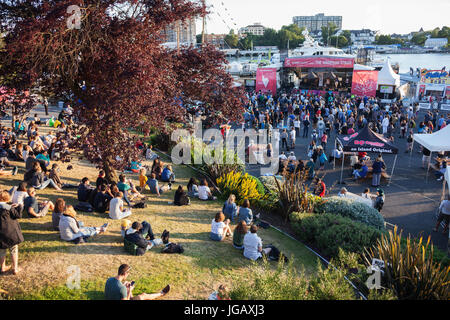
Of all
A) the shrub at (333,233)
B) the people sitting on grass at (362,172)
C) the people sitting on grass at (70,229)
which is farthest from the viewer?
the people sitting on grass at (362,172)

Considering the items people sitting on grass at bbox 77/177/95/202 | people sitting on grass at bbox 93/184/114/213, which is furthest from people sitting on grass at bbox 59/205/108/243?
people sitting on grass at bbox 77/177/95/202

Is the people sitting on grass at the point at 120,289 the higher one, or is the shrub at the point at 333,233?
the people sitting on grass at the point at 120,289

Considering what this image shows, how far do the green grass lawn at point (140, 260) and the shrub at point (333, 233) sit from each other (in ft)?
1.29

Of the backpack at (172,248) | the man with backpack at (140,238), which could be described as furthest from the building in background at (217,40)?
the backpack at (172,248)

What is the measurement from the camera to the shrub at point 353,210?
9594 mm

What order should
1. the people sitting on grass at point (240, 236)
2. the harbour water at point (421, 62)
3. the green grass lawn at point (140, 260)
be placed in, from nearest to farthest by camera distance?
the green grass lawn at point (140, 260) → the people sitting on grass at point (240, 236) → the harbour water at point (421, 62)

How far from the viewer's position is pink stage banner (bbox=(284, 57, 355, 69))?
32500 mm

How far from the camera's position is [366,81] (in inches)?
1211

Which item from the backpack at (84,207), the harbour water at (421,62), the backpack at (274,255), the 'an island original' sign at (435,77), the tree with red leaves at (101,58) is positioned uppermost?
the harbour water at (421,62)

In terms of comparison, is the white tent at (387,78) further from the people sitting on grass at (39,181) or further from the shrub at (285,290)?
the shrub at (285,290)

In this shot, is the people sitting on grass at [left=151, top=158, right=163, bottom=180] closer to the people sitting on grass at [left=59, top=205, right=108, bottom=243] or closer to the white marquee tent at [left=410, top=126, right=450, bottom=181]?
the people sitting on grass at [left=59, top=205, right=108, bottom=243]

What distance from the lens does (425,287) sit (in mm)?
5746

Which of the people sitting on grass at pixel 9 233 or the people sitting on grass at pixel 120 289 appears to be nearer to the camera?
the people sitting on grass at pixel 120 289

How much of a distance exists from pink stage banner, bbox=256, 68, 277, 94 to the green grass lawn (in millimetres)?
26229
